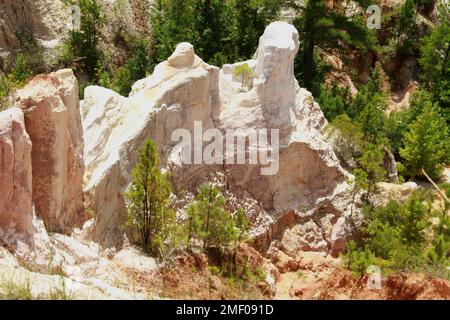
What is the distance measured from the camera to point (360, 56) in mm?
37344

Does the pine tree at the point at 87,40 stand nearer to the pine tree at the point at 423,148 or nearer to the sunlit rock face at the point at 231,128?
the sunlit rock face at the point at 231,128

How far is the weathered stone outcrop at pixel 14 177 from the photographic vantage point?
11.1m

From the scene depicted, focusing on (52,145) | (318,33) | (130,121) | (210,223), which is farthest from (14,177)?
(318,33)

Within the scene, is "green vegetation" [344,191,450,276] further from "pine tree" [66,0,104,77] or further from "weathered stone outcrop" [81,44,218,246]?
"pine tree" [66,0,104,77]

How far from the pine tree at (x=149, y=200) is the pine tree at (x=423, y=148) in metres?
14.6

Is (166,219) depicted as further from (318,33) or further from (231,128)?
(318,33)

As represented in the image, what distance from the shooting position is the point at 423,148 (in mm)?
27125

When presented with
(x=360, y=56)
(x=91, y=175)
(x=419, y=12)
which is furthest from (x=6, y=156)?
(x=419, y=12)

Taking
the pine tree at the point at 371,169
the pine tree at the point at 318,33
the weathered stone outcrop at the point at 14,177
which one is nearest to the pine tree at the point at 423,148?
the pine tree at the point at 318,33

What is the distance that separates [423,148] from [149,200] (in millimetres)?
15455

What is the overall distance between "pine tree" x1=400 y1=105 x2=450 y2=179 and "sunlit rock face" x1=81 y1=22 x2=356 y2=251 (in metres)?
6.38
